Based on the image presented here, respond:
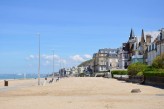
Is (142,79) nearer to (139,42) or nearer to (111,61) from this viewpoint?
(139,42)

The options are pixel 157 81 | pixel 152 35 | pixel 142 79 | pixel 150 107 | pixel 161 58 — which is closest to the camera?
pixel 150 107

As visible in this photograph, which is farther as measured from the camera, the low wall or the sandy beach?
the low wall

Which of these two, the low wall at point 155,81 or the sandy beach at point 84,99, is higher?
the low wall at point 155,81

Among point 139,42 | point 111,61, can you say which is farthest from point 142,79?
point 111,61

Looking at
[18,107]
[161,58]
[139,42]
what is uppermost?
[139,42]

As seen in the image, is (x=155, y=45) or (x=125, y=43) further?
(x=125, y=43)

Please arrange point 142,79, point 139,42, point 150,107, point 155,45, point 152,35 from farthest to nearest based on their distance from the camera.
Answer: point 139,42 → point 152,35 → point 155,45 → point 142,79 → point 150,107

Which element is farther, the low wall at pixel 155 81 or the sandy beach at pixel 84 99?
the low wall at pixel 155 81

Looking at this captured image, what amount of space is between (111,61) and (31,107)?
169 metres

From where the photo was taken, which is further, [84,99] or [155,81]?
[155,81]

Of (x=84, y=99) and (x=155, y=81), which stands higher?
(x=155, y=81)

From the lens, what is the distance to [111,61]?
18962 centimetres

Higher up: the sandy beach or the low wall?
the low wall

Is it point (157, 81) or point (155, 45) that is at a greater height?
point (155, 45)
